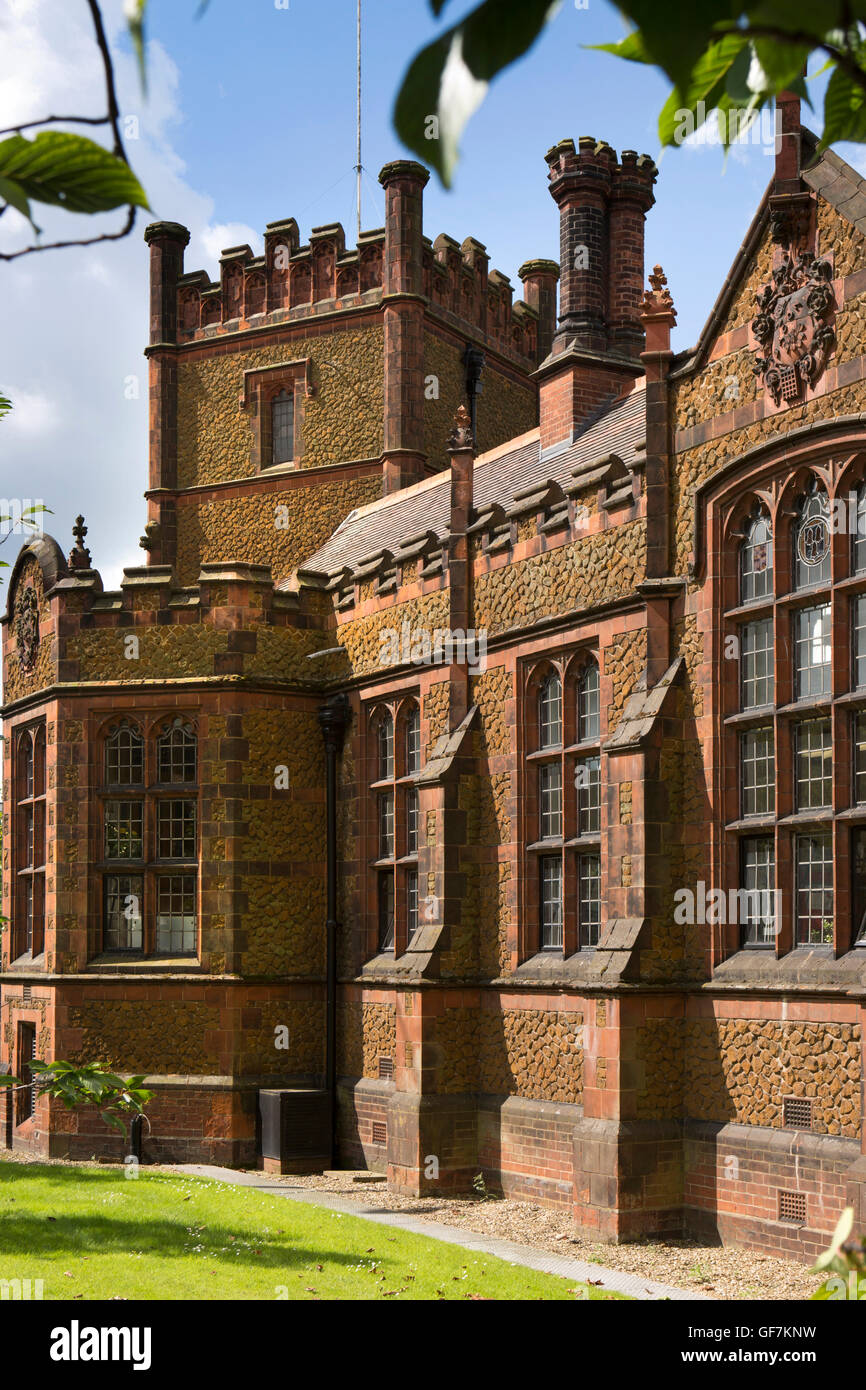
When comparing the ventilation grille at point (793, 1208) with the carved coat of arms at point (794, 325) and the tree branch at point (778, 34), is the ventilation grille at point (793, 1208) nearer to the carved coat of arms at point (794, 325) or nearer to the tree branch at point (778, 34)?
the carved coat of arms at point (794, 325)

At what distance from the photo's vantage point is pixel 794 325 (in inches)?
477

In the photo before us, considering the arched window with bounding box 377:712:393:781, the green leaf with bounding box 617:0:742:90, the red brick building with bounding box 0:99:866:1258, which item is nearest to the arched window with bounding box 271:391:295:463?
the red brick building with bounding box 0:99:866:1258

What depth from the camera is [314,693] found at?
19000 mm

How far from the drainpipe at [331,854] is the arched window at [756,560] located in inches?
270

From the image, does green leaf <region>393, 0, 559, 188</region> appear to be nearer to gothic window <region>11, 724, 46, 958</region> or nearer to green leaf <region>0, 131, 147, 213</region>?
green leaf <region>0, 131, 147, 213</region>

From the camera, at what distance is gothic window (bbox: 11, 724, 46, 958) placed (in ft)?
65.7

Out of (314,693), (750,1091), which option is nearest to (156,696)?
(314,693)

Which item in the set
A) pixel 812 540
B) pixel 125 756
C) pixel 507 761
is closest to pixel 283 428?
pixel 125 756

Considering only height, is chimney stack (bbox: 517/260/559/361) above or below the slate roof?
above

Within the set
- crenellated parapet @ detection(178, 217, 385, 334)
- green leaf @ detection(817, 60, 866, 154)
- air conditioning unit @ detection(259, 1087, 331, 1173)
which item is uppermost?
crenellated parapet @ detection(178, 217, 385, 334)

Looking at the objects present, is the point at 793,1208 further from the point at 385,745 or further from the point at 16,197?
the point at 16,197

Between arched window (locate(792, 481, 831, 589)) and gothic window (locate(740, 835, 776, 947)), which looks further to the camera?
gothic window (locate(740, 835, 776, 947))

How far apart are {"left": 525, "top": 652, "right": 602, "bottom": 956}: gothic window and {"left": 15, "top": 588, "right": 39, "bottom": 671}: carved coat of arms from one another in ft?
25.3

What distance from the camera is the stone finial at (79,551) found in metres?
19.5
